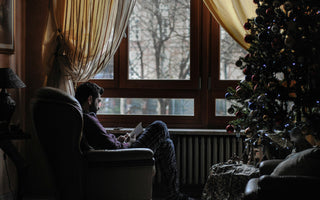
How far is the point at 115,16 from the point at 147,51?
18.8 inches

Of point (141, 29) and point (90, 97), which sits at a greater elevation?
point (141, 29)

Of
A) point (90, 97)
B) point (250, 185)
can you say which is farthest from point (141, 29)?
point (250, 185)

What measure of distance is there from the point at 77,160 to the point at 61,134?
0.23 meters

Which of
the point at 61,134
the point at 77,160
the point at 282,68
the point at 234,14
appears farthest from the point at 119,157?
the point at 234,14

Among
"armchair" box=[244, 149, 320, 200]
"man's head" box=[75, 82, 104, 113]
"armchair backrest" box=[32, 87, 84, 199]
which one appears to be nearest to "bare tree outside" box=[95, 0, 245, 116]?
"man's head" box=[75, 82, 104, 113]

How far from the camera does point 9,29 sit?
404 centimetres

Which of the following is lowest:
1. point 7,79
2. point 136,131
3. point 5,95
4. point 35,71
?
point 136,131

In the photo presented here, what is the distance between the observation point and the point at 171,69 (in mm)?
4422

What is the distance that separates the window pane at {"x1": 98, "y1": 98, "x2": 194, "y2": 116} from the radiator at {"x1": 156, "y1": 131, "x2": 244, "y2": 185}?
30 cm

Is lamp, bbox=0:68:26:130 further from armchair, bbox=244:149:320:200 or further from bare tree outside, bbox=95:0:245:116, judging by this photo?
armchair, bbox=244:149:320:200

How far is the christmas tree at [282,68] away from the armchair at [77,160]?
776 mm

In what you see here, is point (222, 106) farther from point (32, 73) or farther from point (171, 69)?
point (32, 73)

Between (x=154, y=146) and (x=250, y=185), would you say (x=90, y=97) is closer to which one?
(x=154, y=146)

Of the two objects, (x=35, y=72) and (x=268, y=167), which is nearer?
(x=268, y=167)
